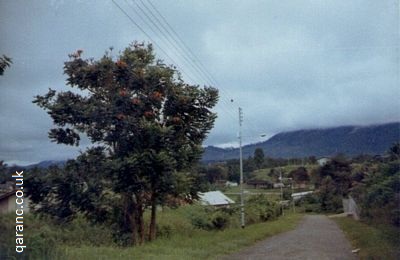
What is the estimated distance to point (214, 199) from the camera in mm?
11680

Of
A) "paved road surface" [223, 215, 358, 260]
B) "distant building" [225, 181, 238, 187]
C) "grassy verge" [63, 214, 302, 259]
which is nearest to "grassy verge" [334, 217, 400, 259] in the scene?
"paved road surface" [223, 215, 358, 260]

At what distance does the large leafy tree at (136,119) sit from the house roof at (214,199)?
4.40 ft

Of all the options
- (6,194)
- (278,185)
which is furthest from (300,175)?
(6,194)

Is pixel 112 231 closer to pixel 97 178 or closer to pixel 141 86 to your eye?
pixel 97 178

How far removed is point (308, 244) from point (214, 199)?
256 centimetres

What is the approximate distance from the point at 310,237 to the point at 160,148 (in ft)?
13.5

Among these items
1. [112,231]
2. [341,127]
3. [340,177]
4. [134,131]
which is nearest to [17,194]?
[134,131]

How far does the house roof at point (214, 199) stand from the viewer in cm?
1112

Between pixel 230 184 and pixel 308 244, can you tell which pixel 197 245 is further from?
pixel 308 244

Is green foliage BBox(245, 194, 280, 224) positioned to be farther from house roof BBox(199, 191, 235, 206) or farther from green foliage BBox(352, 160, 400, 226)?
green foliage BBox(352, 160, 400, 226)

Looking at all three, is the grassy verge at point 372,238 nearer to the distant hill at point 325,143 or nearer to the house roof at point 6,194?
the distant hill at point 325,143

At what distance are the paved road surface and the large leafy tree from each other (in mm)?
2204

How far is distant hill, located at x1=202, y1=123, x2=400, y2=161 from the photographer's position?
25.6ft

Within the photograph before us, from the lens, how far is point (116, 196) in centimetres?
959
